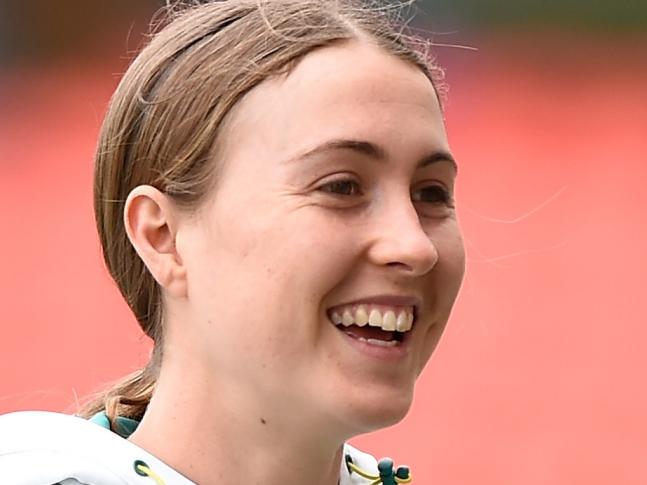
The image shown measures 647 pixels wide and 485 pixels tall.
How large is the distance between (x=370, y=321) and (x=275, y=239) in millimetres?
109

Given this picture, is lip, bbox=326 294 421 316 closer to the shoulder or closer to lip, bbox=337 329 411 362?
lip, bbox=337 329 411 362

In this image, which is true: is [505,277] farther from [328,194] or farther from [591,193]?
[328,194]

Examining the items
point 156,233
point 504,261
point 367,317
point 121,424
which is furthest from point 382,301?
point 504,261

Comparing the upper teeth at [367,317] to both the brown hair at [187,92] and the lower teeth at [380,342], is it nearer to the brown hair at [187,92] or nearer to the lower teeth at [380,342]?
the lower teeth at [380,342]

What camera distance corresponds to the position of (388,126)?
2.95ft

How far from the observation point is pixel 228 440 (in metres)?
0.95

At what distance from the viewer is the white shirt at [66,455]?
2.80 ft

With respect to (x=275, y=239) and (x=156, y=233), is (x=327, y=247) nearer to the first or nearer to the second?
(x=275, y=239)

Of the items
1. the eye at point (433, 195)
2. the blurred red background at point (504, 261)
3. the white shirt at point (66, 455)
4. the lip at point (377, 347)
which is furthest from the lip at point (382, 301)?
the blurred red background at point (504, 261)

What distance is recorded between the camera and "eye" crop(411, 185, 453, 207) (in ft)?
3.11

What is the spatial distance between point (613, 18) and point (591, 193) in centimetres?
41

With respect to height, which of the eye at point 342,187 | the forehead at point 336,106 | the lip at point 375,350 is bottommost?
the lip at point 375,350

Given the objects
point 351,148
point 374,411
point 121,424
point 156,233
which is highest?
point 351,148

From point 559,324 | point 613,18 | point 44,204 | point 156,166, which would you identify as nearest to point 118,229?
point 156,166
